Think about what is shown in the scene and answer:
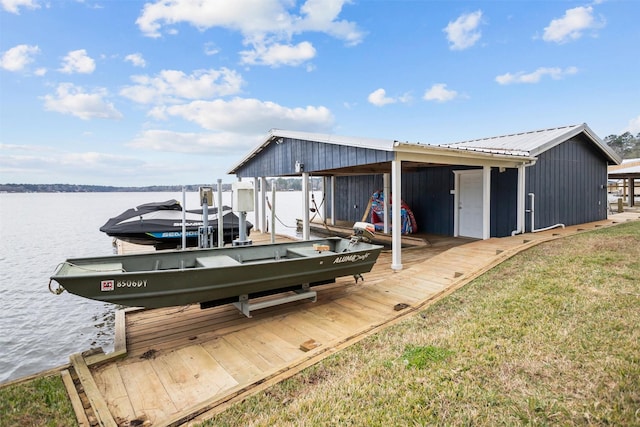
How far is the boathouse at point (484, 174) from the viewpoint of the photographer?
810 centimetres

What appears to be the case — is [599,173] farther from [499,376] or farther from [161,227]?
[161,227]

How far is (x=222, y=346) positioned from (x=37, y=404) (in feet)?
4.85

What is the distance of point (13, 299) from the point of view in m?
7.98

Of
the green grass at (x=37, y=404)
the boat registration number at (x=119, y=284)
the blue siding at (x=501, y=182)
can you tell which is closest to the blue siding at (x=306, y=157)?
the blue siding at (x=501, y=182)

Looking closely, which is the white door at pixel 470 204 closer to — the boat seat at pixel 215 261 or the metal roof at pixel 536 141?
the metal roof at pixel 536 141

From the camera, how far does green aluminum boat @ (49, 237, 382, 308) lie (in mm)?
3285

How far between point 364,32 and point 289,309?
14.0 metres

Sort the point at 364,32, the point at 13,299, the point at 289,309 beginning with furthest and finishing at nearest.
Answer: the point at 364,32 → the point at 13,299 → the point at 289,309

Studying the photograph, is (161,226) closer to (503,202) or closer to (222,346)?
(222,346)

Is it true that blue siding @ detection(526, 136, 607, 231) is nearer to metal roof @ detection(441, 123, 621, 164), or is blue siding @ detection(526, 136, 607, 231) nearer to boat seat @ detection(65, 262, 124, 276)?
metal roof @ detection(441, 123, 621, 164)

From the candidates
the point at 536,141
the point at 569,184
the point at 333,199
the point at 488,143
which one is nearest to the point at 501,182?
the point at 536,141

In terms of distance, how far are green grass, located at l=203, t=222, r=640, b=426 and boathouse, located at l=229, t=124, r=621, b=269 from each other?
351 centimetres

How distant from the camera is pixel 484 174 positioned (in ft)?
27.5

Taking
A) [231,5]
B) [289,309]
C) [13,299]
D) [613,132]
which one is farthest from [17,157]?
[613,132]
